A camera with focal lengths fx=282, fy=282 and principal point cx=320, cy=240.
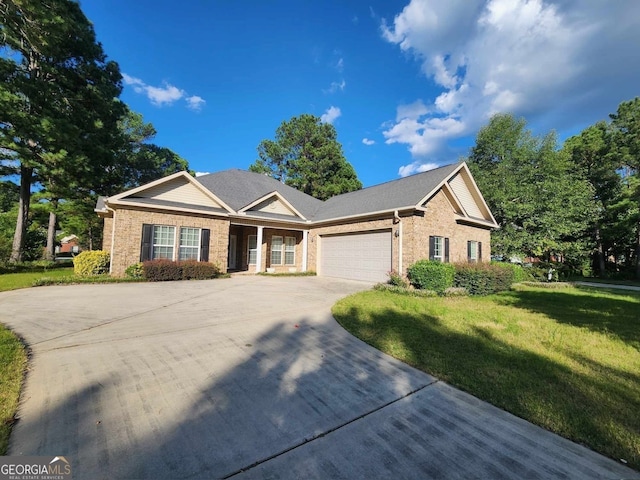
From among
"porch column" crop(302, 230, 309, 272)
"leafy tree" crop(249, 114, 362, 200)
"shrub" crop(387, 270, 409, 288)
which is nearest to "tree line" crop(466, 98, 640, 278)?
"shrub" crop(387, 270, 409, 288)

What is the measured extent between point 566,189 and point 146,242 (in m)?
24.8

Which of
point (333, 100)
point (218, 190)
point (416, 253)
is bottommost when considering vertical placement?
point (416, 253)

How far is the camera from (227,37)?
46.3 ft

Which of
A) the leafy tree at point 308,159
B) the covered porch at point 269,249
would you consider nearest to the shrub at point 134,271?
the covered porch at point 269,249

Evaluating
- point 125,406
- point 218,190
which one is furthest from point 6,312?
point 218,190

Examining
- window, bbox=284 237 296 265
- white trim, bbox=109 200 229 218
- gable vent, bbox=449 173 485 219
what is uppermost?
gable vent, bbox=449 173 485 219

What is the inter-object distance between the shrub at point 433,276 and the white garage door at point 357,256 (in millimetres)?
1689

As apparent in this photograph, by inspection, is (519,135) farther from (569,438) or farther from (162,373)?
(162,373)

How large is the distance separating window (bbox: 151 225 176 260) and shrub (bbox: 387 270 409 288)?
10041 mm

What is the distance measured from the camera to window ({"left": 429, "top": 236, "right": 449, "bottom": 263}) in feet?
43.4

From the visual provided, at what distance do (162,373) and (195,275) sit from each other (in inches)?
385

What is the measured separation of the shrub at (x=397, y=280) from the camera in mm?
11551

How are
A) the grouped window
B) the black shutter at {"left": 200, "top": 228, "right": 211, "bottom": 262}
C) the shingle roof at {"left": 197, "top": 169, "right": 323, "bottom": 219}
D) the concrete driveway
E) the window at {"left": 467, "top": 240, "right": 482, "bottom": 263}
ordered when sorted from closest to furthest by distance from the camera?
1. the concrete driveway
2. the grouped window
3. the black shutter at {"left": 200, "top": 228, "right": 211, "bottom": 262}
4. the window at {"left": 467, "top": 240, "right": 482, "bottom": 263}
5. the shingle roof at {"left": 197, "top": 169, "right": 323, "bottom": 219}

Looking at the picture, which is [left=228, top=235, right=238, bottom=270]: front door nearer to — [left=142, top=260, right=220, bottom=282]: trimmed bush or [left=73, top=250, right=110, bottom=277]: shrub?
[left=142, top=260, right=220, bottom=282]: trimmed bush
